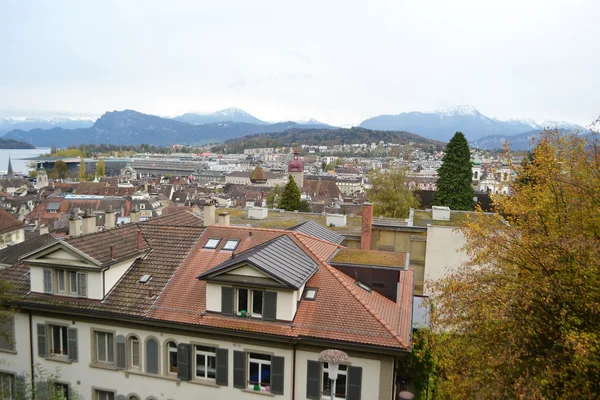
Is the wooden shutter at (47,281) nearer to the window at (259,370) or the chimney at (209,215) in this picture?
the chimney at (209,215)

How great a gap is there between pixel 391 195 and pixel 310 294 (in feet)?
110

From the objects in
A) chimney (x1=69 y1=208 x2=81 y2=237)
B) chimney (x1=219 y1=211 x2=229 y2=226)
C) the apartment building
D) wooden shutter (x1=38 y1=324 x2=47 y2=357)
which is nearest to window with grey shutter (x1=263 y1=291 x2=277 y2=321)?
the apartment building

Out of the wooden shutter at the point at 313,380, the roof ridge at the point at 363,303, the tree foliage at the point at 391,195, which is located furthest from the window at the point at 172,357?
the tree foliage at the point at 391,195

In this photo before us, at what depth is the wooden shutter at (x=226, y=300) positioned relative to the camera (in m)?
15.5

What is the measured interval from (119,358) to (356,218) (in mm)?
20017

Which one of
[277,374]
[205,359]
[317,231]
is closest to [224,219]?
[317,231]

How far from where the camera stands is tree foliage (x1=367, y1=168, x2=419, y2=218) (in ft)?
153

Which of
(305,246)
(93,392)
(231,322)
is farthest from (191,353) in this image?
(305,246)

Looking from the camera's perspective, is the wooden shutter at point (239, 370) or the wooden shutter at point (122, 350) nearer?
the wooden shutter at point (239, 370)

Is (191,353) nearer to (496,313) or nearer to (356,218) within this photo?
(496,313)

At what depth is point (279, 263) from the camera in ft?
51.4

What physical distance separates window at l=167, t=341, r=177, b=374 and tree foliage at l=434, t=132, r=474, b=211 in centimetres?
3842

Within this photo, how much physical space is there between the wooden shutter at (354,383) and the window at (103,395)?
29.2 feet

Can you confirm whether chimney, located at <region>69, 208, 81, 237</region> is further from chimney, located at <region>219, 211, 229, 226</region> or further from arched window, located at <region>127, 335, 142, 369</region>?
arched window, located at <region>127, 335, 142, 369</region>
